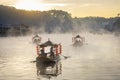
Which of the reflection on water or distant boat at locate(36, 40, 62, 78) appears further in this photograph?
Result: distant boat at locate(36, 40, 62, 78)

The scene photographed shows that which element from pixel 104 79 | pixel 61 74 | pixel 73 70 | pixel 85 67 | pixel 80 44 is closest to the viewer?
pixel 104 79

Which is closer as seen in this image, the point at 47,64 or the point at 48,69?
the point at 48,69

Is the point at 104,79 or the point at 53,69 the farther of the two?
the point at 53,69

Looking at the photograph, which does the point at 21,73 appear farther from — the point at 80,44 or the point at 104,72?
the point at 80,44

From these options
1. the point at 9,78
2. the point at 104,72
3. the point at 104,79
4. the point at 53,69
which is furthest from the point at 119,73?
the point at 9,78

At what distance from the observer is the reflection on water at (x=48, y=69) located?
221 feet

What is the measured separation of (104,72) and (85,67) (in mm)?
9492

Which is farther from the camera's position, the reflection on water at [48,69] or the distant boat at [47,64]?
the distant boat at [47,64]

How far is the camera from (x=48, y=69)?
74.2 m

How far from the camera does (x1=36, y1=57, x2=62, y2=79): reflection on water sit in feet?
221

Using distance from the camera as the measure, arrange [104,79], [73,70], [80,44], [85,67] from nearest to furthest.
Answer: [104,79], [73,70], [85,67], [80,44]

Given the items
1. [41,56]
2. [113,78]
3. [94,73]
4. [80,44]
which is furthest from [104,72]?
[80,44]

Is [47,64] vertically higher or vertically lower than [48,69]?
higher

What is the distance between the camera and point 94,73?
6844 centimetres
